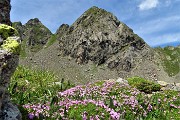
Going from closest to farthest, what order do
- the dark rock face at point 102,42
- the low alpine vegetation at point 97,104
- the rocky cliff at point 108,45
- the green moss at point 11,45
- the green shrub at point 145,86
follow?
the green moss at point 11,45 → the low alpine vegetation at point 97,104 → the green shrub at point 145,86 → the dark rock face at point 102,42 → the rocky cliff at point 108,45

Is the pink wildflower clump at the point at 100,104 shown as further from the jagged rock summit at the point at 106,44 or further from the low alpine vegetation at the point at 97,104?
the jagged rock summit at the point at 106,44

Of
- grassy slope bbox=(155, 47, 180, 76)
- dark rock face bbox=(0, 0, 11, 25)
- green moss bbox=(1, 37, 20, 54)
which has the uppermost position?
grassy slope bbox=(155, 47, 180, 76)

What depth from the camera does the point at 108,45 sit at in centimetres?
14825

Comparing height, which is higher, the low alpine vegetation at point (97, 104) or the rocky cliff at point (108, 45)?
the rocky cliff at point (108, 45)

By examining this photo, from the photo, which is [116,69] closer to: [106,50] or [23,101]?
[106,50]

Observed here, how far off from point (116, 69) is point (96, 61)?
9.64 m

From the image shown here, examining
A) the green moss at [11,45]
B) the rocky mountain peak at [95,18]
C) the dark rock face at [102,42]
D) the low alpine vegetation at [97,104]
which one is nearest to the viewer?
the green moss at [11,45]

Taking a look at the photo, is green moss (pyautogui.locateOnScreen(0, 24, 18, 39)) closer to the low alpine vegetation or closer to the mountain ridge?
the low alpine vegetation

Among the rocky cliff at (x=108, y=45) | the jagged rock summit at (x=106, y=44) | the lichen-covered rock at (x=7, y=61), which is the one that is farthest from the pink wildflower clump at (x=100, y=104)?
the jagged rock summit at (x=106, y=44)

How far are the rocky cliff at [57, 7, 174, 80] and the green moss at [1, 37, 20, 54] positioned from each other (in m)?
129

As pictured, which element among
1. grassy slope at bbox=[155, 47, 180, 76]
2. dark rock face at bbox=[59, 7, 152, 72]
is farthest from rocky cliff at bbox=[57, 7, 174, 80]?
grassy slope at bbox=[155, 47, 180, 76]

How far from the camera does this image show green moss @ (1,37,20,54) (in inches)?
368

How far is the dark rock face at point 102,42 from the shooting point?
142 m

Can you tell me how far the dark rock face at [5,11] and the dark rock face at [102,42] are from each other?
128 m
